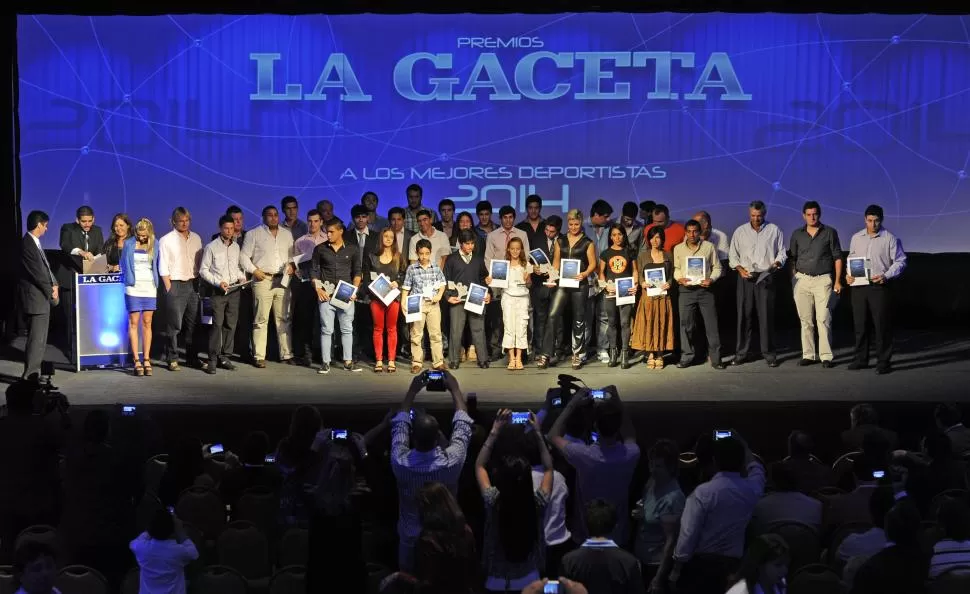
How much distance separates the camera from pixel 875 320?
11.3m

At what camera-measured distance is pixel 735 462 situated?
18.4 feet

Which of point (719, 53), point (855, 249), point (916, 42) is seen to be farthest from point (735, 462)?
point (916, 42)

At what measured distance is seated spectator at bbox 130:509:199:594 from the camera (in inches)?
205

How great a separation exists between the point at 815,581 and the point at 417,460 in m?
1.94

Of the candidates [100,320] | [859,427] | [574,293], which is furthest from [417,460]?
[100,320]

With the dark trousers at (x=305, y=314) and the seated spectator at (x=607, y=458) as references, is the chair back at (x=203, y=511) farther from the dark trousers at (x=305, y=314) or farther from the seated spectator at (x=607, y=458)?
the dark trousers at (x=305, y=314)

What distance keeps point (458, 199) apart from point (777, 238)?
137 inches

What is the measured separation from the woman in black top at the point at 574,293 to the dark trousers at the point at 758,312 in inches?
49.0

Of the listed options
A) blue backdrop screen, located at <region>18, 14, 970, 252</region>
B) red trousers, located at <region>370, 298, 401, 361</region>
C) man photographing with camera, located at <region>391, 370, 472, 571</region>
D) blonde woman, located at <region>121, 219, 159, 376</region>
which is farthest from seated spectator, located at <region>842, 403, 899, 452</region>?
blonde woman, located at <region>121, 219, 159, 376</region>

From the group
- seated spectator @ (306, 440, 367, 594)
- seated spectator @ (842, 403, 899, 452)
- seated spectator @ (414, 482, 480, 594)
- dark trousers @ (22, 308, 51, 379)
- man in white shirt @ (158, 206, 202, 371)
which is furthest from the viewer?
man in white shirt @ (158, 206, 202, 371)

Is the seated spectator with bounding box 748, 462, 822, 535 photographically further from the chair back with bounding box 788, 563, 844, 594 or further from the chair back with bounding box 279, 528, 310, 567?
the chair back with bounding box 279, 528, 310, 567

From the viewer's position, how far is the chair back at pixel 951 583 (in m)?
5.21

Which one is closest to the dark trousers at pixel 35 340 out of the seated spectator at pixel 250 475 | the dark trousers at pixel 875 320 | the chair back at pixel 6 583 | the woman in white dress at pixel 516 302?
the woman in white dress at pixel 516 302

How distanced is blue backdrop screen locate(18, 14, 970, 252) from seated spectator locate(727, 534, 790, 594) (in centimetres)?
845
